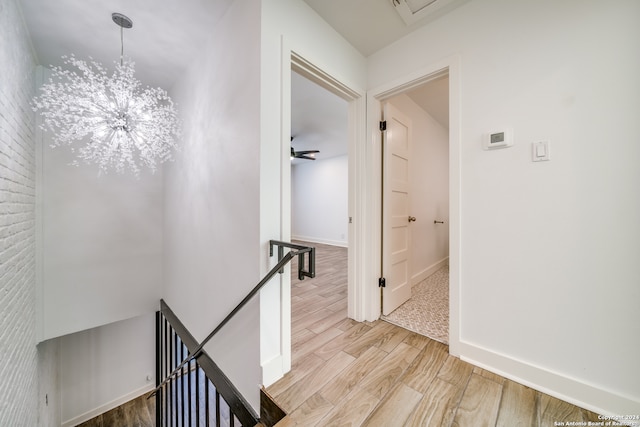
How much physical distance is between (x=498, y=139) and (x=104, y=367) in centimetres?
555

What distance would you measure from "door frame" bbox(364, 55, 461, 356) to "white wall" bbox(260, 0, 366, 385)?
838 millimetres

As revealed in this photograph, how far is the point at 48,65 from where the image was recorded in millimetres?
2309

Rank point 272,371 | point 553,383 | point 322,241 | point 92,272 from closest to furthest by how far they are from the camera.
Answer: point 553,383
point 272,371
point 92,272
point 322,241

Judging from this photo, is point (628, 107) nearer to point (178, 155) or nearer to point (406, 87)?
point (406, 87)

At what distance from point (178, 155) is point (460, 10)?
2.89 metres

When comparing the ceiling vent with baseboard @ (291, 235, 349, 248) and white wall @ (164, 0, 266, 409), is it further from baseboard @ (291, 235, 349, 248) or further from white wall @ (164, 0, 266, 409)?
baseboard @ (291, 235, 349, 248)

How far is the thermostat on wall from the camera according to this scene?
1331 millimetres

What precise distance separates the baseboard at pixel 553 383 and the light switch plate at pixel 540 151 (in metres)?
1.19

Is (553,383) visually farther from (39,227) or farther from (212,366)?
(39,227)

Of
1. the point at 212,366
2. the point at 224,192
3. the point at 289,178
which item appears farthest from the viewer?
the point at 212,366

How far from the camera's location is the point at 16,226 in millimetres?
1741

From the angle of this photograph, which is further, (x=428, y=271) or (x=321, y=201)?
(x=321, y=201)

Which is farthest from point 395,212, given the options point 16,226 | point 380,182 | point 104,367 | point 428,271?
point 104,367

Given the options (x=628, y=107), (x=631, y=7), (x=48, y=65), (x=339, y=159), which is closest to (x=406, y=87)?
(x=631, y=7)
